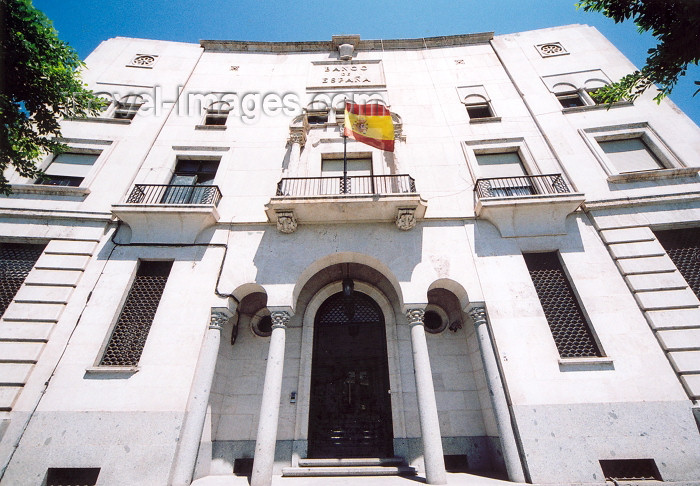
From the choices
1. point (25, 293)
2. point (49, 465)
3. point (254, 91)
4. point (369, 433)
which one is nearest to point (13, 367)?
point (25, 293)

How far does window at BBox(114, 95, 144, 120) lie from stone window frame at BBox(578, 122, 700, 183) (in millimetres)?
18208

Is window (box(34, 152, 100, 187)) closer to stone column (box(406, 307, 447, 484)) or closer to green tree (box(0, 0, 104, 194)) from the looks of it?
green tree (box(0, 0, 104, 194))

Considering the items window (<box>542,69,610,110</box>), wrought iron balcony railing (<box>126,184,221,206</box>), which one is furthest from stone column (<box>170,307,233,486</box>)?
window (<box>542,69,610,110</box>)

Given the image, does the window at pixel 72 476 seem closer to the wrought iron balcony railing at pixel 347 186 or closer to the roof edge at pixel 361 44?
the wrought iron balcony railing at pixel 347 186

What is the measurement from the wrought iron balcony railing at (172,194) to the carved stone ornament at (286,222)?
97.8 inches

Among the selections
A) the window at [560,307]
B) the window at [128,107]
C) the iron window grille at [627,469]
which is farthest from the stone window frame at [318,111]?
the iron window grille at [627,469]

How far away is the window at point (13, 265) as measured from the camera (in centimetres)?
812

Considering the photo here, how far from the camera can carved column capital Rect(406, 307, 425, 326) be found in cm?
757

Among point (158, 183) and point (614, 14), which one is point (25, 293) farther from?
point (614, 14)

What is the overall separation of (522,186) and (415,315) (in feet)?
20.2

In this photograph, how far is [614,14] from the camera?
6.74 meters

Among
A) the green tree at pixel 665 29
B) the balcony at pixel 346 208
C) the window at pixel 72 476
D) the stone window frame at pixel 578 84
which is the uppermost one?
the stone window frame at pixel 578 84

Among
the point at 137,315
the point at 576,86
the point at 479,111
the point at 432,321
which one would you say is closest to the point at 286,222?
the point at 137,315

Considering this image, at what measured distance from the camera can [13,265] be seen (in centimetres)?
850
